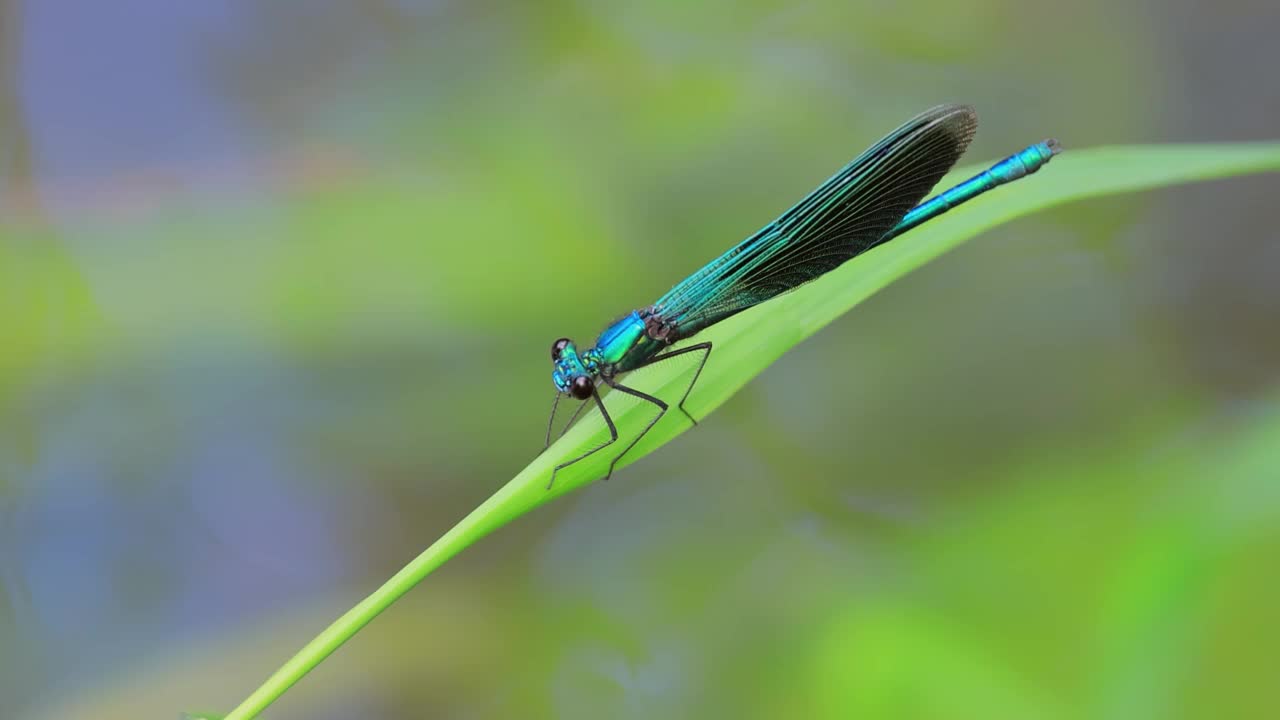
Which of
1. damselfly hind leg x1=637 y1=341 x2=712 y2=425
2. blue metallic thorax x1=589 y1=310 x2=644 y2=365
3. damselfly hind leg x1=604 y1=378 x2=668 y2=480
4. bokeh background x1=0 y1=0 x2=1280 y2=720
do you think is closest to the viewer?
damselfly hind leg x1=604 y1=378 x2=668 y2=480

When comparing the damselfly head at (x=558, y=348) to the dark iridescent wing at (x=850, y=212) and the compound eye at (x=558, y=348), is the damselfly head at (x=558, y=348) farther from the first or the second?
→ the dark iridescent wing at (x=850, y=212)

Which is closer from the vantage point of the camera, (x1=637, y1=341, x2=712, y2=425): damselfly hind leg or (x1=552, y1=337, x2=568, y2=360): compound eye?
(x1=637, y1=341, x2=712, y2=425): damselfly hind leg

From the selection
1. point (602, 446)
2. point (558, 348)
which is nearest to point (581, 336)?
point (558, 348)

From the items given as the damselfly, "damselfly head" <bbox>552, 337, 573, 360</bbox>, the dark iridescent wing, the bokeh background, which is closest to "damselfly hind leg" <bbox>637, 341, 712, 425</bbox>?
the damselfly

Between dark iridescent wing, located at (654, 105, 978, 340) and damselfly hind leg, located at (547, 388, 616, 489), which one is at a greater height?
dark iridescent wing, located at (654, 105, 978, 340)

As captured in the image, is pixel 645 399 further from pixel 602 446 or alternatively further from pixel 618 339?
pixel 618 339

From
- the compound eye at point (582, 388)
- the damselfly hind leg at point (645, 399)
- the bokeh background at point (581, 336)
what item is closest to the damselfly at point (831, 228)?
the compound eye at point (582, 388)

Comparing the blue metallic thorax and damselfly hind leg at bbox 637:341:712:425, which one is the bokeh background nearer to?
the blue metallic thorax

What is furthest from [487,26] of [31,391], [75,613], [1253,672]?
[1253,672]

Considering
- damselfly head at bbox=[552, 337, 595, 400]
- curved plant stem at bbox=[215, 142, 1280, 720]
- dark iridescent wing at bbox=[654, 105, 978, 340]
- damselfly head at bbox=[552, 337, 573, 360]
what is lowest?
curved plant stem at bbox=[215, 142, 1280, 720]
